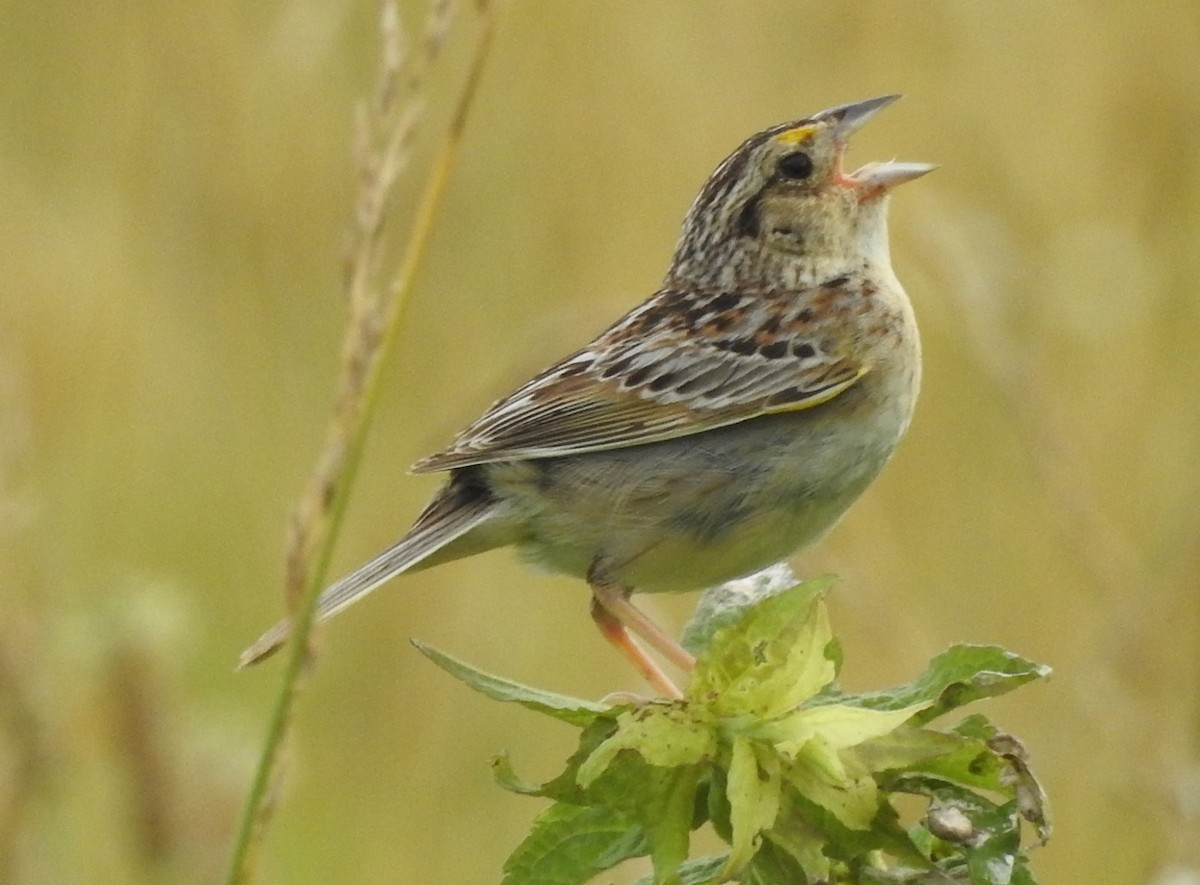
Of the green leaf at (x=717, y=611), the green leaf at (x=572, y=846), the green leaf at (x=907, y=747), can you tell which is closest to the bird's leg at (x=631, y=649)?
the green leaf at (x=717, y=611)

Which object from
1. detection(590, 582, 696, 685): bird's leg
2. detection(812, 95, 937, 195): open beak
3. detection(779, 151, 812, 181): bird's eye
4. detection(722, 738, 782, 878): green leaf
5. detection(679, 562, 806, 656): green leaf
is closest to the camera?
detection(722, 738, 782, 878): green leaf

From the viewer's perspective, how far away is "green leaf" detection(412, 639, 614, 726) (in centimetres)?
184

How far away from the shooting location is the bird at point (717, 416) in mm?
3311

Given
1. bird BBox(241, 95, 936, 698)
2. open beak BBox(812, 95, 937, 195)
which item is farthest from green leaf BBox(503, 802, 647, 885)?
open beak BBox(812, 95, 937, 195)

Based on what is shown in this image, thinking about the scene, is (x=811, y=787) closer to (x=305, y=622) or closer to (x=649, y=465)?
(x=305, y=622)

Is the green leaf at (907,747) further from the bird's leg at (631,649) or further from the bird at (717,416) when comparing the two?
the bird's leg at (631,649)

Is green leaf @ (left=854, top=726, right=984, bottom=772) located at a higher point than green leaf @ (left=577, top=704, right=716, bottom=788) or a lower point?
lower

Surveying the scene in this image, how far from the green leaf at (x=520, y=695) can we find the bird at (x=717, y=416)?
3.45 feet

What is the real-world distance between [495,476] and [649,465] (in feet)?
0.94

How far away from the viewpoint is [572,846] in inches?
75.2

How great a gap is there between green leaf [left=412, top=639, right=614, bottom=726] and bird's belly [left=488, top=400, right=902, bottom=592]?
1459 mm

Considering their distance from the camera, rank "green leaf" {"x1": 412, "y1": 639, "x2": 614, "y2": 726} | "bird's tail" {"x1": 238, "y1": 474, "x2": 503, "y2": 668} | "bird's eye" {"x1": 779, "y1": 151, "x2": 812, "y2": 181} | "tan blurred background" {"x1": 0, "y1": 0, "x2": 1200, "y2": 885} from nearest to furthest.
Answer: "green leaf" {"x1": 412, "y1": 639, "x2": 614, "y2": 726} → "bird's tail" {"x1": 238, "y1": 474, "x2": 503, "y2": 668} → "bird's eye" {"x1": 779, "y1": 151, "x2": 812, "y2": 181} → "tan blurred background" {"x1": 0, "y1": 0, "x2": 1200, "y2": 885}

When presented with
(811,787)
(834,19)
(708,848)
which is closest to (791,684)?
(811,787)

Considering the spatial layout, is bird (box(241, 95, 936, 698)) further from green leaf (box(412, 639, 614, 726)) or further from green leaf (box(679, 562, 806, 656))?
green leaf (box(412, 639, 614, 726))
